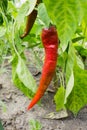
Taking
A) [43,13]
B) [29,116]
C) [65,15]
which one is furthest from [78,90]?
[29,116]

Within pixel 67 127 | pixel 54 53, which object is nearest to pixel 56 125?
pixel 67 127

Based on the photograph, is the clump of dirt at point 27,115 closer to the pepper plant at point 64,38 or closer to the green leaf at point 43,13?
the pepper plant at point 64,38

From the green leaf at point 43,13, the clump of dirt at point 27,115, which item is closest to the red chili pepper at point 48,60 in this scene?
the green leaf at point 43,13

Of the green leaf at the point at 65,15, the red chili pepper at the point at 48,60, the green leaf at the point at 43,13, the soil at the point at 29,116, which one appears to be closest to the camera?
the green leaf at the point at 65,15

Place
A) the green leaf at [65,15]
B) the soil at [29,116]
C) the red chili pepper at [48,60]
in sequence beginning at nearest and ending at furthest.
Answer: the green leaf at [65,15]
the red chili pepper at [48,60]
the soil at [29,116]

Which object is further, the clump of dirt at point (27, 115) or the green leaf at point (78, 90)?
the clump of dirt at point (27, 115)

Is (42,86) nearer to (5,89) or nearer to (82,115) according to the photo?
(82,115)

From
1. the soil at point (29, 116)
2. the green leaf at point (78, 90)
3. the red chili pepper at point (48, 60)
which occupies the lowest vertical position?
the soil at point (29, 116)
